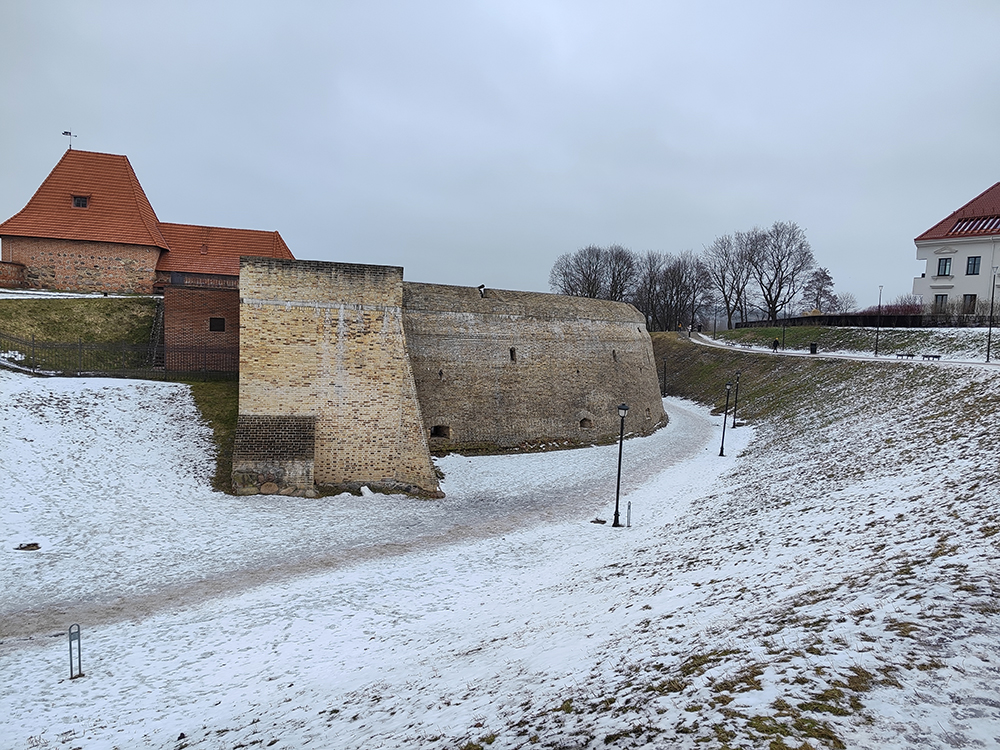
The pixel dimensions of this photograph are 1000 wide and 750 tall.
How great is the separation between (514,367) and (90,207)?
18800 mm

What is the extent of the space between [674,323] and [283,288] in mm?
55139

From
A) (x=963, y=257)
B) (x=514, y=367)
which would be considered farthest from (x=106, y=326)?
(x=963, y=257)

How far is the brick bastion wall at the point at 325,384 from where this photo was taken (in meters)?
13.7

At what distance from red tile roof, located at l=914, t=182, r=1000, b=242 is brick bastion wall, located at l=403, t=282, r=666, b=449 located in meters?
24.5

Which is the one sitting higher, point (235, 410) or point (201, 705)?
point (235, 410)

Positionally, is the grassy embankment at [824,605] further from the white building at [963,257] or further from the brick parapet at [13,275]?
the brick parapet at [13,275]

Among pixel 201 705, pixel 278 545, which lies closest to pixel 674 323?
pixel 278 545

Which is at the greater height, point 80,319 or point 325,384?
point 80,319

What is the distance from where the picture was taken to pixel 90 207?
22141 millimetres

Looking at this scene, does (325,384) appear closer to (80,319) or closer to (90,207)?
(80,319)

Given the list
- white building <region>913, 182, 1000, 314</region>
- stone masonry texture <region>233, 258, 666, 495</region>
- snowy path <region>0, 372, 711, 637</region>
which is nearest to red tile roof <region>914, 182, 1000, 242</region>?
white building <region>913, 182, 1000, 314</region>

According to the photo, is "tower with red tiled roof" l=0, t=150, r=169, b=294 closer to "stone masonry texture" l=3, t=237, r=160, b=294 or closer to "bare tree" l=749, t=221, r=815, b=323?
"stone masonry texture" l=3, t=237, r=160, b=294

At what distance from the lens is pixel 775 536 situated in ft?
30.4

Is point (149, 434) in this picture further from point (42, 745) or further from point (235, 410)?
point (42, 745)
